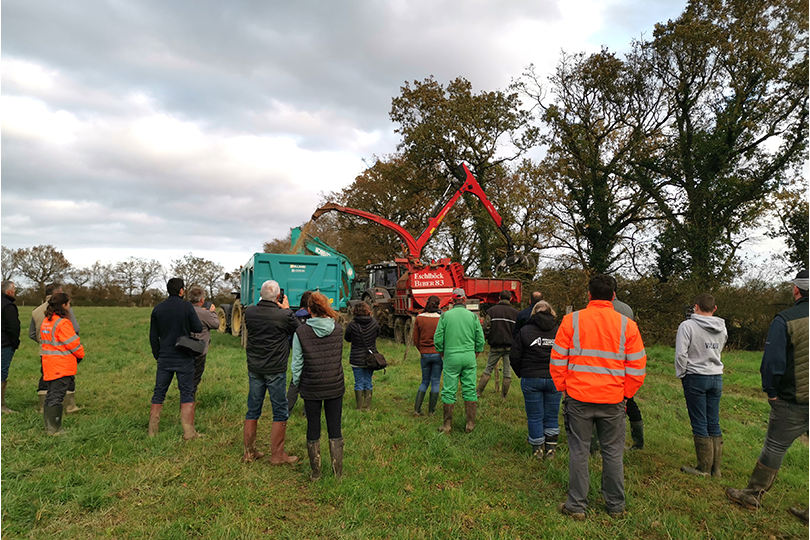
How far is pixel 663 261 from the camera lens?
60.2ft

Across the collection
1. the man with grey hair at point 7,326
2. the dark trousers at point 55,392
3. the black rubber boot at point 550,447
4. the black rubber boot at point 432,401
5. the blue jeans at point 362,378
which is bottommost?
the black rubber boot at point 550,447

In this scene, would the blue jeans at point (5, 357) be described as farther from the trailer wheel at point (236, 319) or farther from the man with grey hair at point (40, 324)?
the trailer wheel at point (236, 319)

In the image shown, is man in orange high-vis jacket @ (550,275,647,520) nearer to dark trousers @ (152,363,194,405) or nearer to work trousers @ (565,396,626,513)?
work trousers @ (565,396,626,513)

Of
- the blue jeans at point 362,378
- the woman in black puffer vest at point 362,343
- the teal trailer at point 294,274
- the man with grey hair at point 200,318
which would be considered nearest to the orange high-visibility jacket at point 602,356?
the woman in black puffer vest at point 362,343

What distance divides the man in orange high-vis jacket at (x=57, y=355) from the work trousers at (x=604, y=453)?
214 inches

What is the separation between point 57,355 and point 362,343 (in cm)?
362

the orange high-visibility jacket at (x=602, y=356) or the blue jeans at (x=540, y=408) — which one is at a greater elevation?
the orange high-visibility jacket at (x=602, y=356)

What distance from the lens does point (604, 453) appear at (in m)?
3.96

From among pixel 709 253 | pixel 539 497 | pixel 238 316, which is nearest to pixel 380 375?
pixel 539 497

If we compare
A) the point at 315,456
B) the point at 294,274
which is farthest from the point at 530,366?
the point at 294,274

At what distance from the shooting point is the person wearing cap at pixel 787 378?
363cm

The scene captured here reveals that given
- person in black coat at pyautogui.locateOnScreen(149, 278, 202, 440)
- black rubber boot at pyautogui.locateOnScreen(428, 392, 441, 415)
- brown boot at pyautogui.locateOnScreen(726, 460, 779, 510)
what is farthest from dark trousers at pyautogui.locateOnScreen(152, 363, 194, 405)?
brown boot at pyautogui.locateOnScreen(726, 460, 779, 510)

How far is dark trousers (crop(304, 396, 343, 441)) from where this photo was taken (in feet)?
14.7

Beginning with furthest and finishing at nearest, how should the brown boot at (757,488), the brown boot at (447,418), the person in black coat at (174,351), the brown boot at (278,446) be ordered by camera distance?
the brown boot at (447,418)
the person in black coat at (174,351)
the brown boot at (278,446)
the brown boot at (757,488)
